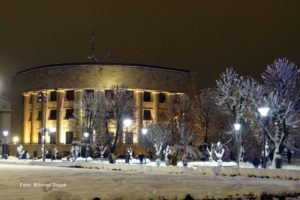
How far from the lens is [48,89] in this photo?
358ft

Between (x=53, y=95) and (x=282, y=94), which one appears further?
(x=53, y=95)

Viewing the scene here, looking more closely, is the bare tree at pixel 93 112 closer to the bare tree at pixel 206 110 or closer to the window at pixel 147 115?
the bare tree at pixel 206 110

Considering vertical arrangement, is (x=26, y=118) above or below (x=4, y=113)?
below

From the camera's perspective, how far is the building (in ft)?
348

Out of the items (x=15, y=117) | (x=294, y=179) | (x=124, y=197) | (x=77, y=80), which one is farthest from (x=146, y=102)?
(x=124, y=197)

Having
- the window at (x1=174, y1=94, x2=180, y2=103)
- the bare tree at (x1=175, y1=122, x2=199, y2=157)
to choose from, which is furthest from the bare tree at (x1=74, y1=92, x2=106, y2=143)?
the window at (x1=174, y1=94, x2=180, y2=103)

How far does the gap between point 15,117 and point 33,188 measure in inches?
3882

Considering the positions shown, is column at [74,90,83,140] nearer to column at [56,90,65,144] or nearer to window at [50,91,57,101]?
column at [56,90,65,144]

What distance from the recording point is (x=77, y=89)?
106438mm

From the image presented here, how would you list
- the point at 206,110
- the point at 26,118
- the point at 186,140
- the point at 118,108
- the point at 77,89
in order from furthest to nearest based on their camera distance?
the point at 26,118 → the point at 77,89 → the point at 118,108 → the point at 206,110 → the point at 186,140

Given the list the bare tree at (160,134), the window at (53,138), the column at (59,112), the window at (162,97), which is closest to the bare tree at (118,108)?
the bare tree at (160,134)

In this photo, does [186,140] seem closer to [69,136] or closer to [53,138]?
[69,136]

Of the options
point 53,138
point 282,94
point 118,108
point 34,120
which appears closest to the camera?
point 282,94

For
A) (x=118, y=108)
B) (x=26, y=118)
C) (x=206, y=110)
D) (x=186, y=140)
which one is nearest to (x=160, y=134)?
(x=186, y=140)
